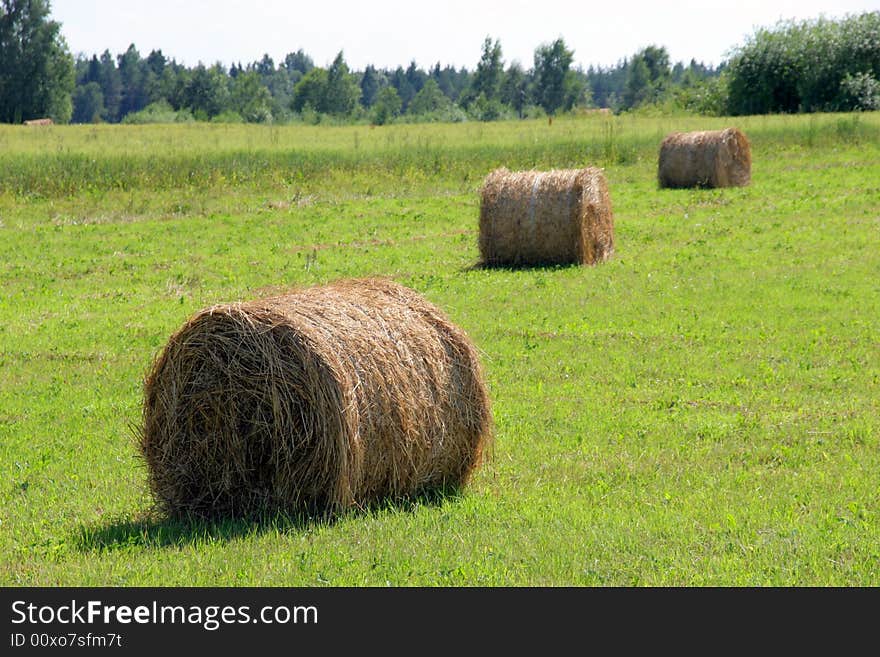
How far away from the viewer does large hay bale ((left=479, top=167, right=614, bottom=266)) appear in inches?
754

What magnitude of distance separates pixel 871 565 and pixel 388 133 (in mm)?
37375

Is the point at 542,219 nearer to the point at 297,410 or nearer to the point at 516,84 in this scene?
the point at 297,410

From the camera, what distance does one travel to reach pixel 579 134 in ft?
130

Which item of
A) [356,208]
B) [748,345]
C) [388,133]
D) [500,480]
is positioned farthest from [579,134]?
[500,480]

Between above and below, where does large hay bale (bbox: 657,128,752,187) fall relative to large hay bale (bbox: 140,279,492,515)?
above

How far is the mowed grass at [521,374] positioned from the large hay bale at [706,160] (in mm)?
833

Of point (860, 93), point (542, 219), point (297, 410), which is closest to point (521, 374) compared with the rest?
point (297, 410)

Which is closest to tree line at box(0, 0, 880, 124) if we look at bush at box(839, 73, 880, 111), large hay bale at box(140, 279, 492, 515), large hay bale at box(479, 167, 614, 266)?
bush at box(839, 73, 880, 111)

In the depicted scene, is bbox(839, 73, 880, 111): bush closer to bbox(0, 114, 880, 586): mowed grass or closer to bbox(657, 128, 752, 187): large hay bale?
bbox(0, 114, 880, 586): mowed grass

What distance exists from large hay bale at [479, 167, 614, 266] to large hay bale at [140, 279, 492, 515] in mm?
11558

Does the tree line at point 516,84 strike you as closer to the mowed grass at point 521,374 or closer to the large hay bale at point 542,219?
the mowed grass at point 521,374

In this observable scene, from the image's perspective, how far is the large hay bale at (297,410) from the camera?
717 cm

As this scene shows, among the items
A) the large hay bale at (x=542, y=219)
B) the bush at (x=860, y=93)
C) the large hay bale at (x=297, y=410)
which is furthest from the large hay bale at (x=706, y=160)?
the bush at (x=860, y=93)

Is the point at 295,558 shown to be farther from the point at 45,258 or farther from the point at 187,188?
the point at 187,188
